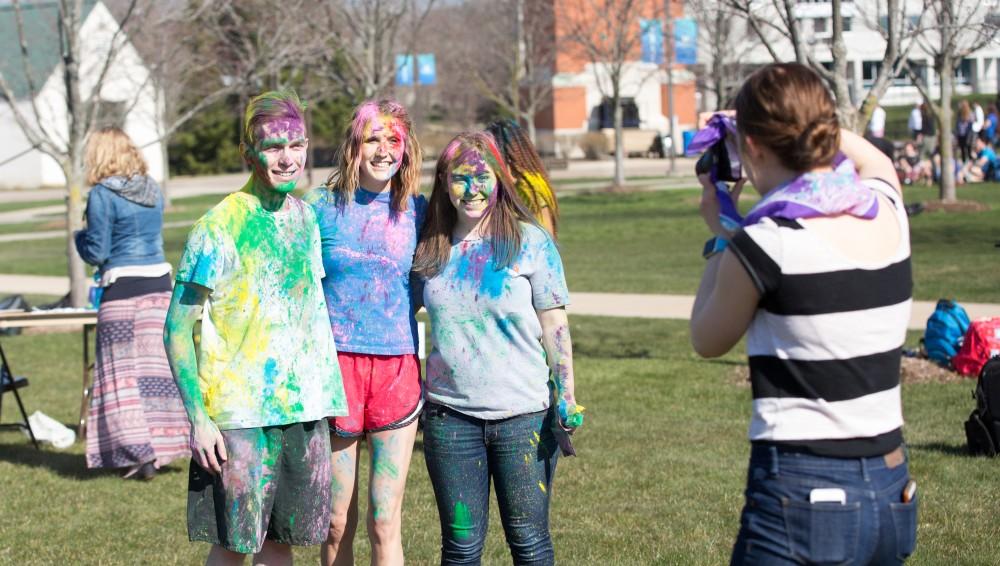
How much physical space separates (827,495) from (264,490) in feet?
5.92

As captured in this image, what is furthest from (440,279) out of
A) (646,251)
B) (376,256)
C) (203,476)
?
(646,251)

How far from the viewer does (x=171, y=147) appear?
4903cm

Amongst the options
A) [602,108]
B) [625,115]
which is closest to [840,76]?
[602,108]

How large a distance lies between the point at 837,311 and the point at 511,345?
1494mm

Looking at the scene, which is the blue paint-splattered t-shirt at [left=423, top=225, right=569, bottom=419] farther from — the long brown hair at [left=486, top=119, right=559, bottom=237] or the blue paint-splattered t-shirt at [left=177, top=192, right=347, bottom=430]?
the long brown hair at [left=486, top=119, right=559, bottom=237]

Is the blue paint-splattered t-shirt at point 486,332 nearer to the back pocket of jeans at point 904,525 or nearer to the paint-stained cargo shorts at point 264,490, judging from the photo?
the paint-stained cargo shorts at point 264,490

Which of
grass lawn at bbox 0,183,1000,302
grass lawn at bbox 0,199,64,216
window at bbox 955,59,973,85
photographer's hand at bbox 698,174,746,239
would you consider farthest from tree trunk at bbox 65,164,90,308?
window at bbox 955,59,973,85

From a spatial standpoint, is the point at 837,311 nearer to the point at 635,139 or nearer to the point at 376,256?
the point at 376,256

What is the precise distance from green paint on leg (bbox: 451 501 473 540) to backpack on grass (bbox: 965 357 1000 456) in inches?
142

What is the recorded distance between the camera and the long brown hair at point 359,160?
4.12 metres

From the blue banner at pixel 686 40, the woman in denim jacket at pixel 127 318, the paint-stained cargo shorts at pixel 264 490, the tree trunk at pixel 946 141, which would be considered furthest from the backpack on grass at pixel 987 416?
the blue banner at pixel 686 40

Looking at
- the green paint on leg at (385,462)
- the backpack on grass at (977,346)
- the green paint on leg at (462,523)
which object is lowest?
the backpack on grass at (977,346)

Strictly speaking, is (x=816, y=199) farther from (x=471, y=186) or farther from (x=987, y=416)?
(x=987, y=416)

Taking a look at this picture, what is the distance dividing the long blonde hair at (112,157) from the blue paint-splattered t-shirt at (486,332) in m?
3.64
